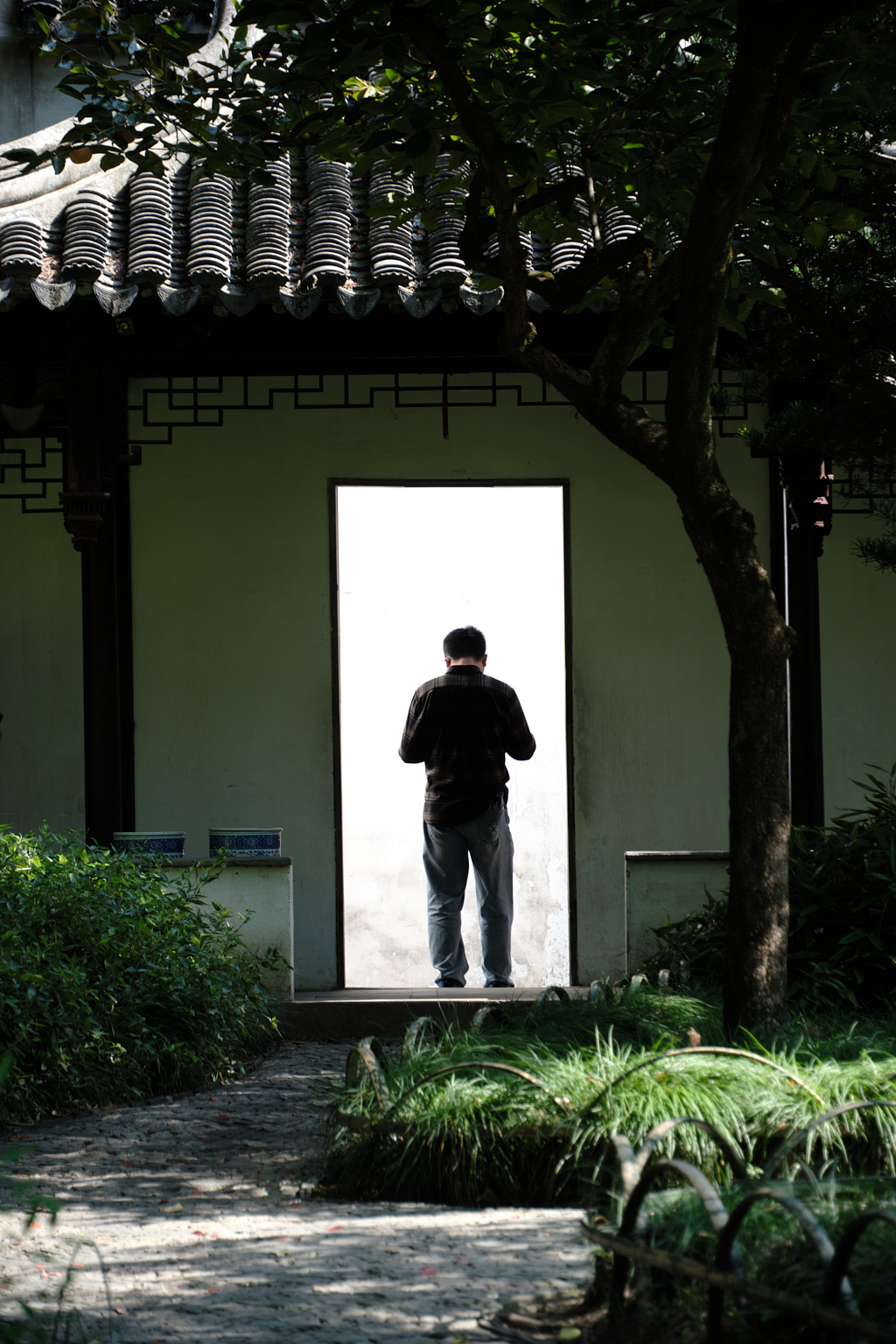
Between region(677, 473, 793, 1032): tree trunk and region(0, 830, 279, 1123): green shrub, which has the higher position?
region(677, 473, 793, 1032): tree trunk

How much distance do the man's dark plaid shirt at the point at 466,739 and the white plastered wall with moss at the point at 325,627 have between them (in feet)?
2.67

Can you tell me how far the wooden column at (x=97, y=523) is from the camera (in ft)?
19.3

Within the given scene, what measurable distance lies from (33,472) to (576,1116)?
5.60m

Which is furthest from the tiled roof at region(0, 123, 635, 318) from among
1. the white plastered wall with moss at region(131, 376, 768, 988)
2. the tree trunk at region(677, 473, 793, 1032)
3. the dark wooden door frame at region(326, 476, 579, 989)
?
the tree trunk at region(677, 473, 793, 1032)

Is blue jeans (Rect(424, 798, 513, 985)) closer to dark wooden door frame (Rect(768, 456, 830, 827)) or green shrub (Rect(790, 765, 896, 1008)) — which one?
dark wooden door frame (Rect(768, 456, 830, 827))

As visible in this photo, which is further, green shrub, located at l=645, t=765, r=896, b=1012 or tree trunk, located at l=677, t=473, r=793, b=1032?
green shrub, located at l=645, t=765, r=896, b=1012

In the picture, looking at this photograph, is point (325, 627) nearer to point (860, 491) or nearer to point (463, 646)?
point (463, 646)

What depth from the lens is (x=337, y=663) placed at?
7.02 metres

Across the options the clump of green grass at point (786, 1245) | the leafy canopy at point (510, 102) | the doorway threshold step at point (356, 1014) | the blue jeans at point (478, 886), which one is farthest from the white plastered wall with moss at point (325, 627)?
the clump of green grass at point (786, 1245)

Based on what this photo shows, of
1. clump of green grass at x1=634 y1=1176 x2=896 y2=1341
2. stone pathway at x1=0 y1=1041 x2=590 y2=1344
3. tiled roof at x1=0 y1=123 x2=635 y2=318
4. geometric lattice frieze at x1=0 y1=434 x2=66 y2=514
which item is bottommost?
stone pathway at x1=0 y1=1041 x2=590 y2=1344

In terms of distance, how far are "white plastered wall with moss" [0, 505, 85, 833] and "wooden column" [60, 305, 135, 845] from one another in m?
0.73

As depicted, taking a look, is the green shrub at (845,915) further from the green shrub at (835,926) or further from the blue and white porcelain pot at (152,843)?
the blue and white porcelain pot at (152,843)

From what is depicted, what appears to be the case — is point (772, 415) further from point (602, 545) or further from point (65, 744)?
point (65, 744)

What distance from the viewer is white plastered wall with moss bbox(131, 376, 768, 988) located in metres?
6.98
